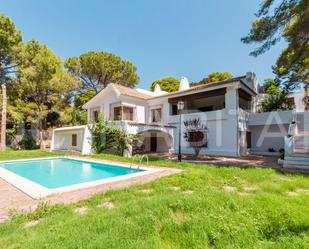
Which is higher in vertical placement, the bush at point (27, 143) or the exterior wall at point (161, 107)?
the exterior wall at point (161, 107)

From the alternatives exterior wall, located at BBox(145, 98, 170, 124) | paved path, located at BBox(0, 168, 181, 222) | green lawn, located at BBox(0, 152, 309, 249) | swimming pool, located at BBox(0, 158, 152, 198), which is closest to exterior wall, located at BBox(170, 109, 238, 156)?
exterior wall, located at BBox(145, 98, 170, 124)

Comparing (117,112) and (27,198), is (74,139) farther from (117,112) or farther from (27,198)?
(27,198)

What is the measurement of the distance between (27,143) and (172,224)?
26.7 m

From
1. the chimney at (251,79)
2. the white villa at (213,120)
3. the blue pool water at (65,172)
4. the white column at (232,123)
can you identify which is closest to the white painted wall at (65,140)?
the white villa at (213,120)

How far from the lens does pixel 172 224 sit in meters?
3.99

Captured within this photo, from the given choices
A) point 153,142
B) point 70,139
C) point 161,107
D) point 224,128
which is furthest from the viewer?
point 153,142

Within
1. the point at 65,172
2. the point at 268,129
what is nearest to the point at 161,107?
the point at 268,129

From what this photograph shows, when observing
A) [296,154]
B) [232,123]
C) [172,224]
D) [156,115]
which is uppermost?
[156,115]

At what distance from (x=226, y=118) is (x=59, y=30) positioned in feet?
58.8

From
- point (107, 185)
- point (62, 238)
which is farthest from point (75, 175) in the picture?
point (62, 238)

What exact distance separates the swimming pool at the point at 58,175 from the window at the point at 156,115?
10.7m

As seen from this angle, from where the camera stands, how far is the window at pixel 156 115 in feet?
75.9

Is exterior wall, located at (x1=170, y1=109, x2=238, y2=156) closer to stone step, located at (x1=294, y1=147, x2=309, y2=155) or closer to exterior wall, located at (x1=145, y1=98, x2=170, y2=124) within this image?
exterior wall, located at (x1=145, y1=98, x2=170, y2=124)

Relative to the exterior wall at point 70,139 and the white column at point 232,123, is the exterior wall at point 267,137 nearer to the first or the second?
the white column at point 232,123
